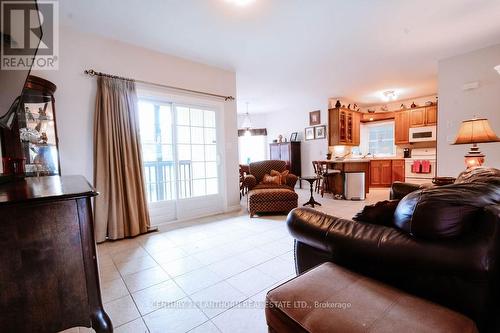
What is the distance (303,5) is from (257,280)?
9.19 ft

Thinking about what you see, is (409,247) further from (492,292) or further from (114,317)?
(114,317)

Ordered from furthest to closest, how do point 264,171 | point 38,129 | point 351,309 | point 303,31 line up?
point 264,171 < point 303,31 < point 38,129 < point 351,309

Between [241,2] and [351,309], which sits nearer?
[351,309]

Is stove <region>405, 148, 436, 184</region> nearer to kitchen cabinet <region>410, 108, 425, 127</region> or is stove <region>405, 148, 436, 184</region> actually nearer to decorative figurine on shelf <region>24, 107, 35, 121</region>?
kitchen cabinet <region>410, 108, 425, 127</region>

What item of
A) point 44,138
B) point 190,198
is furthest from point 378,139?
point 44,138

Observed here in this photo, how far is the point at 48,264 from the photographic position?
0.95m

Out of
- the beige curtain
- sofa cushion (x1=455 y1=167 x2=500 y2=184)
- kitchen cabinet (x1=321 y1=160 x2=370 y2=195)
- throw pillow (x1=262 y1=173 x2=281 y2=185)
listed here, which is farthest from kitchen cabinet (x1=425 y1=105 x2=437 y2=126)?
the beige curtain

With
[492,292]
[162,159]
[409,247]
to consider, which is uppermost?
[162,159]

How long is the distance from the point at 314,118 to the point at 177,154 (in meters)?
4.59

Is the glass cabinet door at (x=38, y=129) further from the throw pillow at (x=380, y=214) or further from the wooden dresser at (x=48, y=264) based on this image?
the throw pillow at (x=380, y=214)

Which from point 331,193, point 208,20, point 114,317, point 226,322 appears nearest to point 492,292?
point 226,322

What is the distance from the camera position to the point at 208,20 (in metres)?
2.63

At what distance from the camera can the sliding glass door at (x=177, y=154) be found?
348 cm

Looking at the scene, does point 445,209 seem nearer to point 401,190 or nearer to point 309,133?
point 401,190
